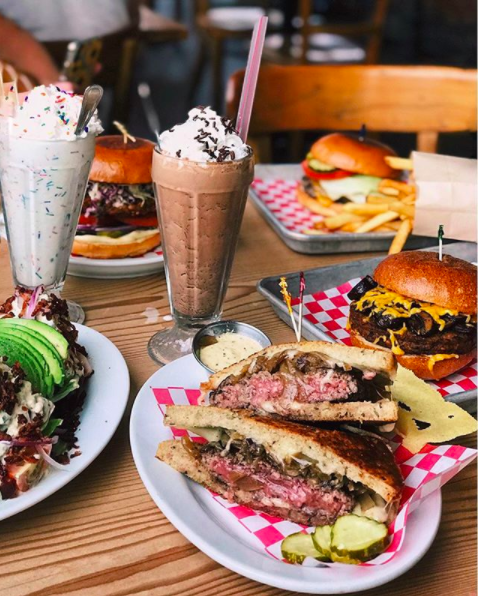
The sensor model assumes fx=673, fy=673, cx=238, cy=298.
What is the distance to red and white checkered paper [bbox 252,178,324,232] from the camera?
2.37 metres

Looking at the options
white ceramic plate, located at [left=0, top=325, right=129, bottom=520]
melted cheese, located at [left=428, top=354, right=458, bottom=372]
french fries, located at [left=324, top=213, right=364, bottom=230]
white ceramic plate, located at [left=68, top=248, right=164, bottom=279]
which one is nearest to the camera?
white ceramic plate, located at [left=0, top=325, right=129, bottom=520]

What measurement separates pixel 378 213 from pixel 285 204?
0.38 metres

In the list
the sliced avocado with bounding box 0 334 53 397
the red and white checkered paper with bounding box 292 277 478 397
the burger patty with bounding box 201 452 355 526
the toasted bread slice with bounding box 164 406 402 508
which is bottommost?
the red and white checkered paper with bounding box 292 277 478 397

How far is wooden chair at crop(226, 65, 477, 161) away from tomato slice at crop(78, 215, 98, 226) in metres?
1.34

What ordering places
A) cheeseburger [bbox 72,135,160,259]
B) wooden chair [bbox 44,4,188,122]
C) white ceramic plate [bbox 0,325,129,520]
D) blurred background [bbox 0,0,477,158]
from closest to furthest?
white ceramic plate [bbox 0,325,129,520]
cheeseburger [bbox 72,135,160,259]
wooden chair [bbox 44,4,188,122]
blurred background [bbox 0,0,477,158]

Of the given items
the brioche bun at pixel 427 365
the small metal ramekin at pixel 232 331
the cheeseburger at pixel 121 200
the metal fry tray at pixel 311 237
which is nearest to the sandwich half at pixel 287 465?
the small metal ramekin at pixel 232 331

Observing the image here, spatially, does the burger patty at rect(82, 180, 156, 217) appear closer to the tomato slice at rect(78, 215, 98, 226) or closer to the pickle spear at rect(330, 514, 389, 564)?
the tomato slice at rect(78, 215, 98, 226)

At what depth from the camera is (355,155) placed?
2555 mm

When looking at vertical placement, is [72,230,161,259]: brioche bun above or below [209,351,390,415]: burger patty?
below

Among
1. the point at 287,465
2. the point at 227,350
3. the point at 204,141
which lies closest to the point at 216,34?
the point at 204,141

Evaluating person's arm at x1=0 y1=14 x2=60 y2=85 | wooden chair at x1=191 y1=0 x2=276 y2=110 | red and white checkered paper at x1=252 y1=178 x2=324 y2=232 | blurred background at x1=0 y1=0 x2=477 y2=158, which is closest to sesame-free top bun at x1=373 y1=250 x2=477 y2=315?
red and white checkered paper at x1=252 y1=178 x2=324 y2=232

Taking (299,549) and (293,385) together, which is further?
(293,385)

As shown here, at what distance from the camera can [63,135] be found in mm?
1477

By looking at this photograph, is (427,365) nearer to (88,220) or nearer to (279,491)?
(279,491)
